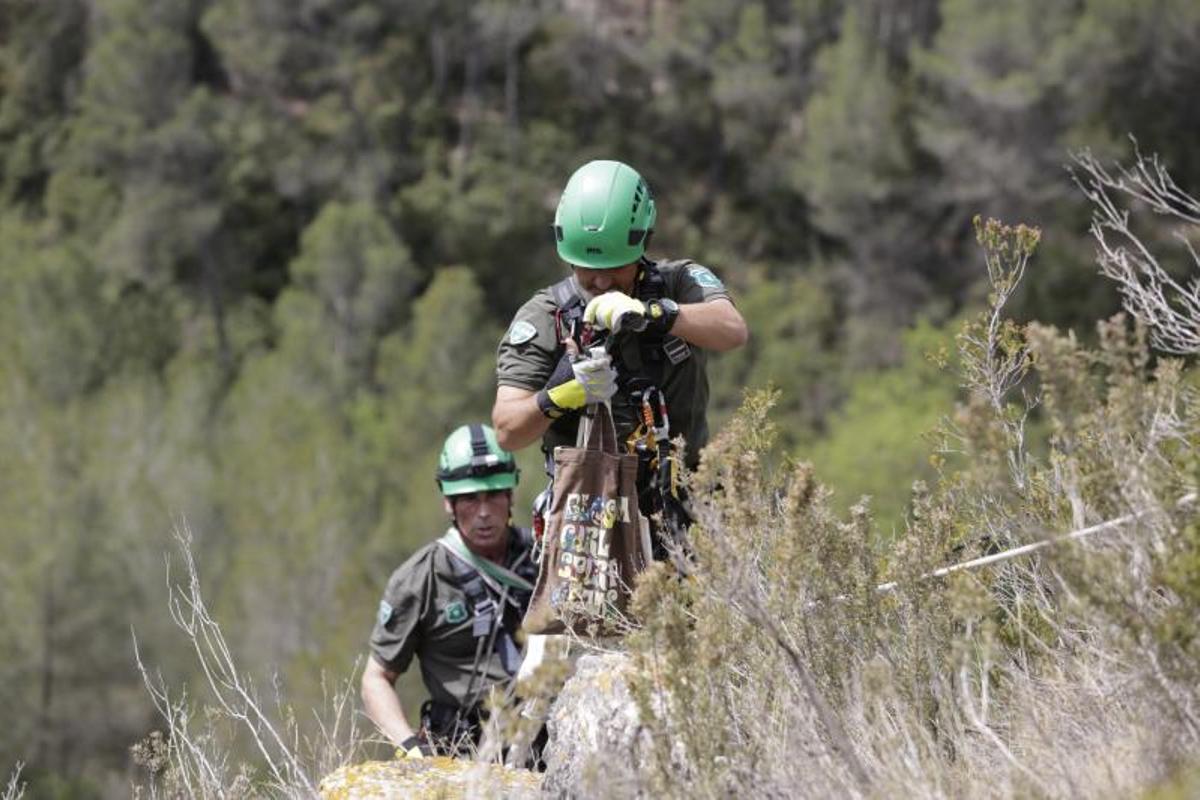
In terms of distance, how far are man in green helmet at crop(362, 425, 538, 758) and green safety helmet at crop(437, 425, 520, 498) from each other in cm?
12

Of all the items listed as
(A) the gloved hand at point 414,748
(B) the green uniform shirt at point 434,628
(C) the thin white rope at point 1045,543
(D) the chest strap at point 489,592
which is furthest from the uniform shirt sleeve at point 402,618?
(C) the thin white rope at point 1045,543

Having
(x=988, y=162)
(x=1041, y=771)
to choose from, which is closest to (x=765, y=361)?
(x=988, y=162)

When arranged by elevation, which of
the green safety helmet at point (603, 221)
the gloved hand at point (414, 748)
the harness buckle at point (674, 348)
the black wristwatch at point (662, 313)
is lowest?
the gloved hand at point (414, 748)

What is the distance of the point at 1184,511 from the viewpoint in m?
3.60

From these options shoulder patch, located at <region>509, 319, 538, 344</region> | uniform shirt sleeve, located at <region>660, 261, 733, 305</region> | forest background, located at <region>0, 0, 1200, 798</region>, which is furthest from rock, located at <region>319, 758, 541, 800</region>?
forest background, located at <region>0, 0, 1200, 798</region>

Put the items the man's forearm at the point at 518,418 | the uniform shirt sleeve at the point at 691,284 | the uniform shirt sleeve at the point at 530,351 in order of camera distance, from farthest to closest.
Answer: the uniform shirt sleeve at the point at 691,284 < the uniform shirt sleeve at the point at 530,351 < the man's forearm at the point at 518,418

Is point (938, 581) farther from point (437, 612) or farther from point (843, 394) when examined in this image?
→ point (843, 394)

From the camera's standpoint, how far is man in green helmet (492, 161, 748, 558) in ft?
15.8

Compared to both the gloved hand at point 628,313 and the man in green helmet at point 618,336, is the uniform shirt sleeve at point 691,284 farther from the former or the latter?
the gloved hand at point 628,313

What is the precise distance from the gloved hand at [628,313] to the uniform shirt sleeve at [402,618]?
1.81m

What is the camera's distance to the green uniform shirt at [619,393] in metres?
4.91

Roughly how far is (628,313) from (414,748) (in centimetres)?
188

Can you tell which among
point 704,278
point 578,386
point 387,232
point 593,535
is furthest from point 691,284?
point 387,232

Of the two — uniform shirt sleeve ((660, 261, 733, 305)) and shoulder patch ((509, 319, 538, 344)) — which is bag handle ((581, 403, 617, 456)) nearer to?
shoulder patch ((509, 319, 538, 344))
